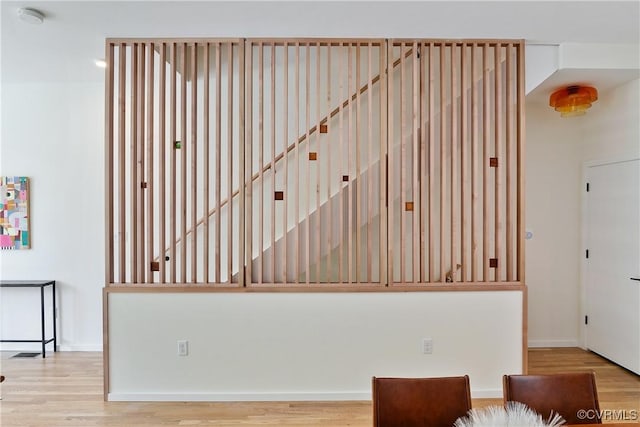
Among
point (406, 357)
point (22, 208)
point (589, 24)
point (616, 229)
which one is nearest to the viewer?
Result: point (589, 24)

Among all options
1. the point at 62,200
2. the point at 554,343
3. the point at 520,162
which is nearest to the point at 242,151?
the point at 520,162

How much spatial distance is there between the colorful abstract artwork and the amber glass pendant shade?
5414 mm

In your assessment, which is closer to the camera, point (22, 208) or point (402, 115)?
point (402, 115)

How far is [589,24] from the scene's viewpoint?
279 centimetres

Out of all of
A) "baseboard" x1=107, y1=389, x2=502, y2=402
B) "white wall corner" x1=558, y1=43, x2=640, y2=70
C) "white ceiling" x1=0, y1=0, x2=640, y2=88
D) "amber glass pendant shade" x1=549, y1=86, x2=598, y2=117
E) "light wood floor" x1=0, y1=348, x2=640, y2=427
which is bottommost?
"light wood floor" x1=0, y1=348, x2=640, y2=427

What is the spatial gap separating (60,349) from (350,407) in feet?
10.6

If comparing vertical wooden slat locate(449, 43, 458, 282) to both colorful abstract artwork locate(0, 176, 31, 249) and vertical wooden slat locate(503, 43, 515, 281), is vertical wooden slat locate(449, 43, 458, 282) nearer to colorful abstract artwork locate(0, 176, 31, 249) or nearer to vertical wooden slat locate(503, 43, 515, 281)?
vertical wooden slat locate(503, 43, 515, 281)

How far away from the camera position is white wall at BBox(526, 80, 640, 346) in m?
4.12

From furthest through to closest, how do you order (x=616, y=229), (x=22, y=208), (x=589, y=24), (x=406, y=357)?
1. (x=22, y=208)
2. (x=616, y=229)
3. (x=406, y=357)
4. (x=589, y=24)

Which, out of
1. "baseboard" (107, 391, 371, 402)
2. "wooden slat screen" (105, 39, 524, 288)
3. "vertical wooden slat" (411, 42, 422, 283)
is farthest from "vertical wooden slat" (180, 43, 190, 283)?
"vertical wooden slat" (411, 42, 422, 283)

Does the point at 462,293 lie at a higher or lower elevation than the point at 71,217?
lower

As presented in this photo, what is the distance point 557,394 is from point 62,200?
4.60 metres

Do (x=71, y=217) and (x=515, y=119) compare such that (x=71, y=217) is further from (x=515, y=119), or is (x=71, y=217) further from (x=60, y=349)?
(x=515, y=119)

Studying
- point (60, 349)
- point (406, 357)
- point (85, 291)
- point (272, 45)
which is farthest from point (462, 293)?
point (60, 349)
